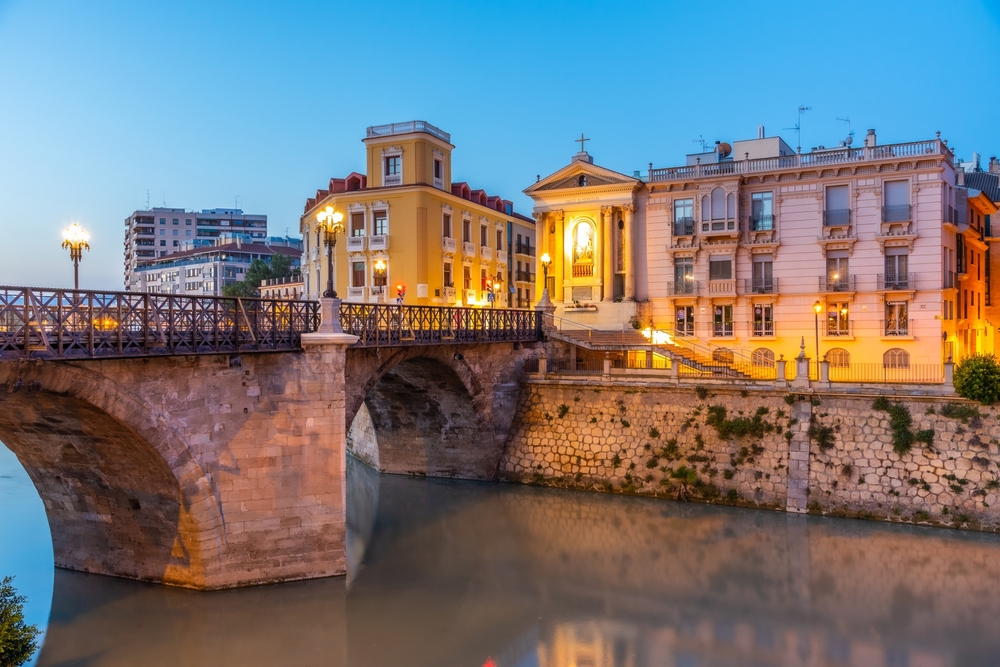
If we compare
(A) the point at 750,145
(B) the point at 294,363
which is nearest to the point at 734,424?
(B) the point at 294,363

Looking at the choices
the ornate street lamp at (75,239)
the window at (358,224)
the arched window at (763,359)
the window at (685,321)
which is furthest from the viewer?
the window at (358,224)

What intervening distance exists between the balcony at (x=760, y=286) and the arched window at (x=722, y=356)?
3446mm

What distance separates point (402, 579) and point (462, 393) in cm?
964

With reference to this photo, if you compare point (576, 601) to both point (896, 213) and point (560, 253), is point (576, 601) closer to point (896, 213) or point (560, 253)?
point (896, 213)

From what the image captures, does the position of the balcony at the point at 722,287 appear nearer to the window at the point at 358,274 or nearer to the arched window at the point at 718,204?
the arched window at the point at 718,204

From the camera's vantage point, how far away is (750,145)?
37.7 m

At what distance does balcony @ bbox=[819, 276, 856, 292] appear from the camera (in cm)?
3384

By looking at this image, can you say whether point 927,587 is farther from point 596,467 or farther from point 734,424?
point 596,467

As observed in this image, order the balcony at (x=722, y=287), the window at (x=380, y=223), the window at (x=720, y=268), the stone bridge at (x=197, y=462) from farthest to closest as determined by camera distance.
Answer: the window at (x=380, y=223) → the window at (x=720, y=268) → the balcony at (x=722, y=287) → the stone bridge at (x=197, y=462)

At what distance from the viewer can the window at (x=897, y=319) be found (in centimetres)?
3309

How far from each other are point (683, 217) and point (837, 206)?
6551mm

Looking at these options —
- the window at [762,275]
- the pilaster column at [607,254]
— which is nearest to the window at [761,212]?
the window at [762,275]

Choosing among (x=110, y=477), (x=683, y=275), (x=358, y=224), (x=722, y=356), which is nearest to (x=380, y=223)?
(x=358, y=224)

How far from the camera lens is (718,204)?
35969 mm
